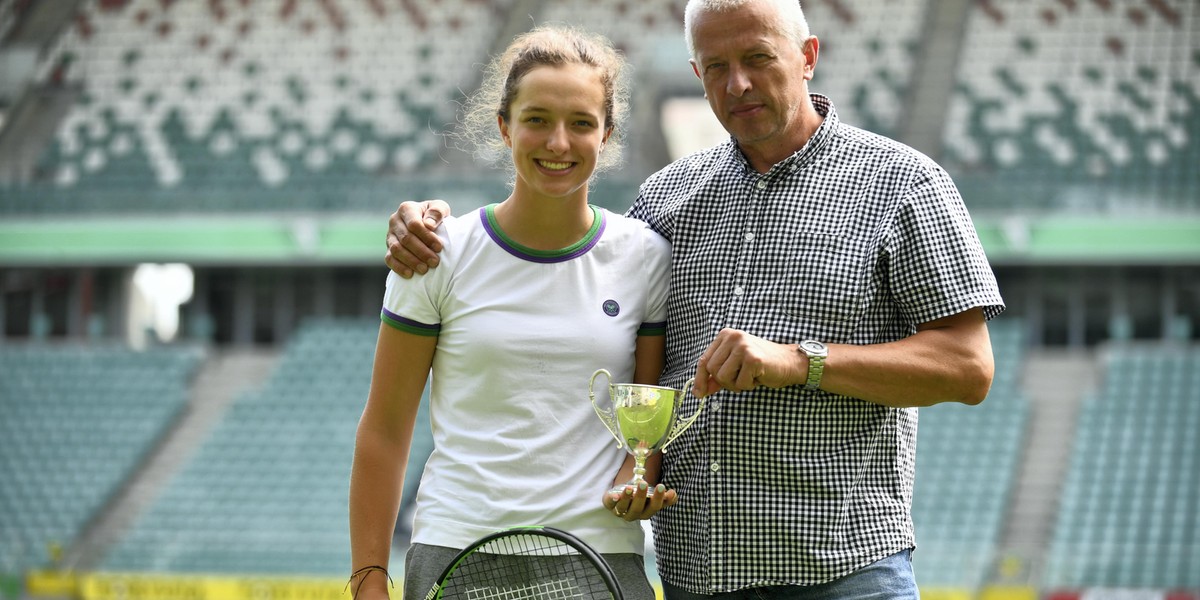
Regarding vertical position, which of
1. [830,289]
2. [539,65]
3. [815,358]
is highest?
[539,65]

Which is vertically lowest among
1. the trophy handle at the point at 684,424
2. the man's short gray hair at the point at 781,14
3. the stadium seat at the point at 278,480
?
the stadium seat at the point at 278,480

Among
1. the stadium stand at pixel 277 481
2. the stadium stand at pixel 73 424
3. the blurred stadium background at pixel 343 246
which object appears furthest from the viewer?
the stadium stand at pixel 73 424

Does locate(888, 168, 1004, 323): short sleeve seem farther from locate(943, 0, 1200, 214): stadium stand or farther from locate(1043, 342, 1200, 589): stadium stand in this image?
locate(943, 0, 1200, 214): stadium stand

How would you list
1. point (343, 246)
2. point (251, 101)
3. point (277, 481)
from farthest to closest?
point (251, 101), point (343, 246), point (277, 481)

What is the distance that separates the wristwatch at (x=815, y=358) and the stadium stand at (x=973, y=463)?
999 cm

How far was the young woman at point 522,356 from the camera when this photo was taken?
2408 mm

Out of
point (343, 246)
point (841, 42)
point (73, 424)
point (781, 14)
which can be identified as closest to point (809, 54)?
point (781, 14)

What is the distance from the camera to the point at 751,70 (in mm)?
2502

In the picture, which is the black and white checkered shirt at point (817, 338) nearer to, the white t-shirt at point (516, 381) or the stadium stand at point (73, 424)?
the white t-shirt at point (516, 381)

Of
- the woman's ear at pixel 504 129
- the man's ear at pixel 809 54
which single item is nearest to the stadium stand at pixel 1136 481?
the man's ear at pixel 809 54

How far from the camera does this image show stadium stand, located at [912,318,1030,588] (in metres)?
13.4

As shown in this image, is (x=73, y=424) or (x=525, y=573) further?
(x=73, y=424)

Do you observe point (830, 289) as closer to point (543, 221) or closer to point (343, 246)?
point (543, 221)

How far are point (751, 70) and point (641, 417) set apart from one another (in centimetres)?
69
